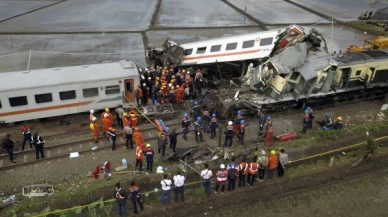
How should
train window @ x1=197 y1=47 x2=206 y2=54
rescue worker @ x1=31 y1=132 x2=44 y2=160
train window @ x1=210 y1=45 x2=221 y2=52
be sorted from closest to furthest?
rescue worker @ x1=31 y1=132 x2=44 y2=160 → train window @ x1=210 y1=45 x2=221 y2=52 → train window @ x1=197 y1=47 x2=206 y2=54

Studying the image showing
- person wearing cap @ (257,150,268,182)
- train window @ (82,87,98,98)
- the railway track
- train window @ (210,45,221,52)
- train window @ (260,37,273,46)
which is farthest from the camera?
train window @ (210,45,221,52)

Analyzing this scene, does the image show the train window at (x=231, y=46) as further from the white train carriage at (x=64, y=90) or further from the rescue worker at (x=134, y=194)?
the rescue worker at (x=134, y=194)

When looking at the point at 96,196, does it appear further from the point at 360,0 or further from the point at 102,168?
the point at 360,0

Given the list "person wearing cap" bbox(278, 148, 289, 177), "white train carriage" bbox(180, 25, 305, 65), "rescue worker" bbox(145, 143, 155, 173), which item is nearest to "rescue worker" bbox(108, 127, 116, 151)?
"rescue worker" bbox(145, 143, 155, 173)

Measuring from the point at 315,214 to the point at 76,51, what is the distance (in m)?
23.5

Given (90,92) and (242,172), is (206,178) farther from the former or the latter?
(90,92)

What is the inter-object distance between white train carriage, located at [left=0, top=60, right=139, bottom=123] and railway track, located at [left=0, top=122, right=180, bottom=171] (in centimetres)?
Answer: 199

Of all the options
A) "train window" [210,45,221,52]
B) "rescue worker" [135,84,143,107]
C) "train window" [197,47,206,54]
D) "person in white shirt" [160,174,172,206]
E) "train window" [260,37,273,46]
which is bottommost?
"person in white shirt" [160,174,172,206]

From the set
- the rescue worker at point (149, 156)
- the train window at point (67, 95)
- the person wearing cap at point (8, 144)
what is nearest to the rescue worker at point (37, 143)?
the person wearing cap at point (8, 144)

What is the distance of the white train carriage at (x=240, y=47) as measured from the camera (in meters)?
19.8

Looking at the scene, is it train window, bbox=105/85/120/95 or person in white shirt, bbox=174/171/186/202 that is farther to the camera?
train window, bbox=105/85/120/95

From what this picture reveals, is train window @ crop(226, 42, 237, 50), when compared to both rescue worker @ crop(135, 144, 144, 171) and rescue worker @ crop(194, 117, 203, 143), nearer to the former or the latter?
rescue worker @ crop(194, 117, 203, 143)

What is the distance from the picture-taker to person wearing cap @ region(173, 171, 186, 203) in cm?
1133

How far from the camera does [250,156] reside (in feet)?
46.9
